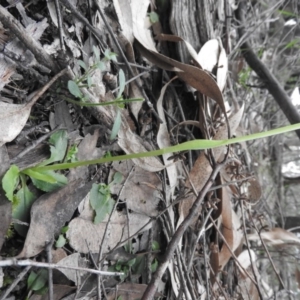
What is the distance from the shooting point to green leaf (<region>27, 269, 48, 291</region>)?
0.56m

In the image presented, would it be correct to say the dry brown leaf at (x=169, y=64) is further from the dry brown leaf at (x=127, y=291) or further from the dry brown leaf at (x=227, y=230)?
the dry brown leaf at (x=127, y=291)

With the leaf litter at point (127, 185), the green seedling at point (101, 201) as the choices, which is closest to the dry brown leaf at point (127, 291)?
the leaf litter at point (127, 185)

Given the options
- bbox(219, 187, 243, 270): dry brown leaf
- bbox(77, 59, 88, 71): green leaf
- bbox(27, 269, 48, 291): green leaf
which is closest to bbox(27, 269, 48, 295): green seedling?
bbox(27, 269, 48, 291): green leaf

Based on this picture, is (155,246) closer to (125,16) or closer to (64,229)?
(64,229)

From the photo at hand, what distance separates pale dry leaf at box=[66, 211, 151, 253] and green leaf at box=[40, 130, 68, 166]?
0.11 m

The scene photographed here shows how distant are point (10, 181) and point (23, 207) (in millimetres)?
57

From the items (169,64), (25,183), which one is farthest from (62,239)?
(169,64)

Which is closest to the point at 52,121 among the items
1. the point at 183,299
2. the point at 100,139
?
the point at 100,139

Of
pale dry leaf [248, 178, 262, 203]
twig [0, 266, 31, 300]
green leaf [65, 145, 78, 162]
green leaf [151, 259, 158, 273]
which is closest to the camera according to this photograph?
twig [0, 266, 31, 300]

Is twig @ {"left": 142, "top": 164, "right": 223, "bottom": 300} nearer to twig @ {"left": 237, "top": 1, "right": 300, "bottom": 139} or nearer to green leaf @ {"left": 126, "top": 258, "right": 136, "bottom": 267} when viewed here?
green leaf @ {"left": 126, "top": 258, "right": 136, "bottom": 267}

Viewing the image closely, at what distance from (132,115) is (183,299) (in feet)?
1.33

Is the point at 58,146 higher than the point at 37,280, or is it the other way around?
the point at 58,146

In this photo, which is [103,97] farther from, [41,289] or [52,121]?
[41,289]

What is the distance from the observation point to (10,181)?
1.77 ft
